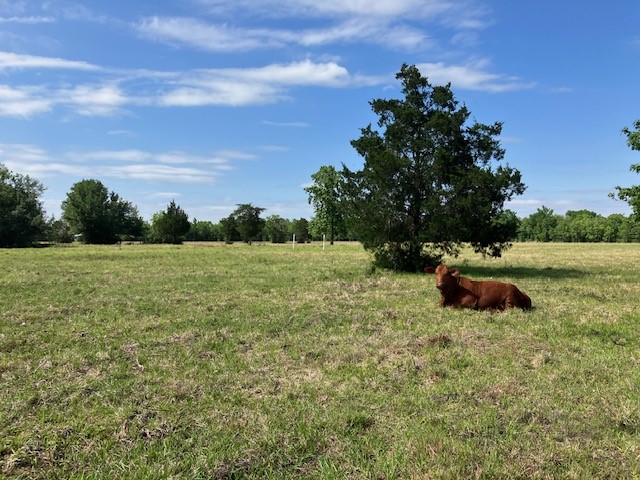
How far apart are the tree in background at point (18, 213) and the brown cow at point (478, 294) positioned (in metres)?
62.4

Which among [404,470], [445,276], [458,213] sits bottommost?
[404,470]

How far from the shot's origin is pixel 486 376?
5.46 m

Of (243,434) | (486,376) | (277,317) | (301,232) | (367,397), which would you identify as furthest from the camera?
(301,232)

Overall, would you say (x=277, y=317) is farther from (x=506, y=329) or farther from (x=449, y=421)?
(x=449, y=421)

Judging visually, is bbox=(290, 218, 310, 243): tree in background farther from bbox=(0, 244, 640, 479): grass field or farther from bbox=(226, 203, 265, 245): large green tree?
bbox=(0, 244, 640, 479): grass field

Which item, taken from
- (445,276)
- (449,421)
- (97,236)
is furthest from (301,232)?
(449,421)

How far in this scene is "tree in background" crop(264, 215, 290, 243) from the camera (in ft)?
355

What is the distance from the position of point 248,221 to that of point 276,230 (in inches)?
1902

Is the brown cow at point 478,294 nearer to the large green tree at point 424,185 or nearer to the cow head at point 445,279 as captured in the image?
the cow head at point 445,279

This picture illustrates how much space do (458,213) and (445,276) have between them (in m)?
8.31

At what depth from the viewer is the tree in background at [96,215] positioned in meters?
71.1

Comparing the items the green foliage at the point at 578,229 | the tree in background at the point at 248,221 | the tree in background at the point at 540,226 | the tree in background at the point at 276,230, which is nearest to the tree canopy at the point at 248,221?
the tree in background at the point at 248,221

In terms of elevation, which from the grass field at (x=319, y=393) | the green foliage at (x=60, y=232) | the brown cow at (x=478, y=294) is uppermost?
the green foliage at (x=60, y=232)

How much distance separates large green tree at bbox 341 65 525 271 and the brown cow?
291 inches
